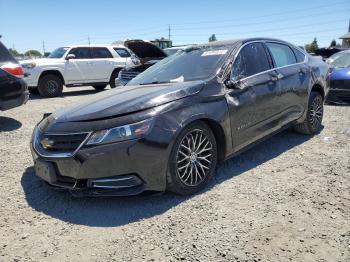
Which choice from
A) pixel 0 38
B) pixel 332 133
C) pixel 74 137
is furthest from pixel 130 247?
pixel 0 38

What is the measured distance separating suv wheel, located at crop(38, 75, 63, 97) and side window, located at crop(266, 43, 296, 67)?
9.02 meters

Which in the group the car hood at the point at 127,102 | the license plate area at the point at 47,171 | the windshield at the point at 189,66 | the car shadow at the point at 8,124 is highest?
the windshield at the point at 189,66

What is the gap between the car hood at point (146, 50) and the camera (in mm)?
11484

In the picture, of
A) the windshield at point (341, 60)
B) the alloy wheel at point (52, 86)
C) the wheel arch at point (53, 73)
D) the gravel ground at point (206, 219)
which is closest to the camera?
the gravel ground at point (206, 219)

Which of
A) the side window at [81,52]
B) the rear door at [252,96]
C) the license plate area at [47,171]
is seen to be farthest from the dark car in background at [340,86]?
the side window at [81,52]

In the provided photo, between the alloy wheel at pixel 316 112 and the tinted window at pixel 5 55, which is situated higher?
the tinted window at pixel 5 55

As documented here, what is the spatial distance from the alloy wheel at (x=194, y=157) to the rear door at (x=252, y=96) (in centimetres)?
43

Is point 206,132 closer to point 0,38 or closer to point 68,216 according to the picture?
point 68,216

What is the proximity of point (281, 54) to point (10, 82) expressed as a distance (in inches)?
201

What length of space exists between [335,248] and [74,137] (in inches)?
94.2

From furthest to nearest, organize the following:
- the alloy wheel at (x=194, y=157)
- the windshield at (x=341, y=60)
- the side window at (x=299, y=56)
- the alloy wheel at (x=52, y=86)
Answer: the alloy wheel at (x=52, y=86) → the windshield at (x=341, y=60) → the side window at (x=299, y=56) → the alloy wheel at (x=194, y=157)

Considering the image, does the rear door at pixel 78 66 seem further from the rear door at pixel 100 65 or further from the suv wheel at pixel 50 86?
the suv wheel at pixel 50 86

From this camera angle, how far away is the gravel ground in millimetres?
2795

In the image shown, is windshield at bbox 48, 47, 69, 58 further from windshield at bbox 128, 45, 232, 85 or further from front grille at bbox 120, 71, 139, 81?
windshield at bbox 128, 45, 232, 85
